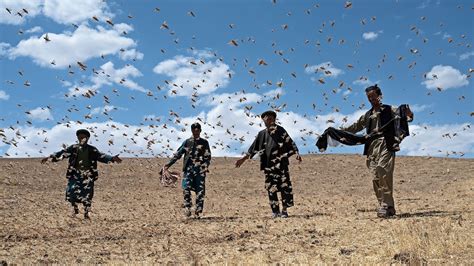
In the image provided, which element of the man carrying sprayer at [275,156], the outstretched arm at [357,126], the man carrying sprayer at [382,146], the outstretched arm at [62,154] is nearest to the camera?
the man carrying sprayer at [382,146]

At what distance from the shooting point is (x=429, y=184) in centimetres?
1973

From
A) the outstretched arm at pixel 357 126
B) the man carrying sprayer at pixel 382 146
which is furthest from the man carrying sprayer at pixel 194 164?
the man carrying sprayer at pixel 382 146

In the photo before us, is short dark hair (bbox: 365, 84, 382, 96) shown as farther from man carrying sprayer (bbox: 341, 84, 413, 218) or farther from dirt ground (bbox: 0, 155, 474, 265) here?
dirt ground (bbox: 0, 155, 474, 265)

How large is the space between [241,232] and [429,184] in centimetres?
1386

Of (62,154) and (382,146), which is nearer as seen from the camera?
(382,146)

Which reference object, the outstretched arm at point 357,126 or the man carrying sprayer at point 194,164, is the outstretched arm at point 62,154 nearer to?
the man carrying sprayer at point 194,164

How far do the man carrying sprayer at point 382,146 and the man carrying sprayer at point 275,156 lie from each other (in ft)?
5.30

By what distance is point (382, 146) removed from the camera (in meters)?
9.47

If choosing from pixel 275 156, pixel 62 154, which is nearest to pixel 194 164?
pixel 275 156

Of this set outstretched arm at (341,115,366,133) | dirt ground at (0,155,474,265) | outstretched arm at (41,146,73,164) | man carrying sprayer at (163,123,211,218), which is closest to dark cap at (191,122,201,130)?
man carrying sprayer at (163,123,211,218)

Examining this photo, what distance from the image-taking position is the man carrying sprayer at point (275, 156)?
1045 cm

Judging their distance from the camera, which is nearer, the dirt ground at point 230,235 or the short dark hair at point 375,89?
the dirt ground at point 230,235

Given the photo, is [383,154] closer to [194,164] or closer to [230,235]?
[230,235]

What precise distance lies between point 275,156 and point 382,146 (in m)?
2.29
